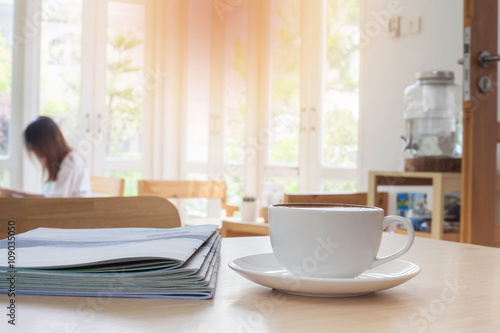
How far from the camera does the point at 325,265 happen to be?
0.52 m

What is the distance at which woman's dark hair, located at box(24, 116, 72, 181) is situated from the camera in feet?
10.5

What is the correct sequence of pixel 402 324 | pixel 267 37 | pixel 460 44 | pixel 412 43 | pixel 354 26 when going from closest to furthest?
pixel 402 324 < pixel 460 44 < pixel 412 43 < pixel 354 26 < pixel 267 37

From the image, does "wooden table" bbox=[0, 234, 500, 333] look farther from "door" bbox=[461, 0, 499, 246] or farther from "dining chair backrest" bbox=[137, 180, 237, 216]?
Result: "dining chair backrest" bbox=[137, 180, 237, 216]

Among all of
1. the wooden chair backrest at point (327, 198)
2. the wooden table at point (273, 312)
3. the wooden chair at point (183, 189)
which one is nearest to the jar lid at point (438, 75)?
the wooden chair backrest at point (327, 198)

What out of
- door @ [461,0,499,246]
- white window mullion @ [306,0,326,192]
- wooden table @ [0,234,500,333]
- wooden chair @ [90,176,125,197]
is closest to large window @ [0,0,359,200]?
white window mullion @ [306,0,326,192]

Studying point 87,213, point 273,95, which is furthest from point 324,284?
point 273,95

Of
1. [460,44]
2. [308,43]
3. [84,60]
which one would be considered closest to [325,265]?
[460,44]

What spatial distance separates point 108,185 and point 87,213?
2.47 metres

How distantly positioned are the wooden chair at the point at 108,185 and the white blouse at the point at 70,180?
0.15 meters

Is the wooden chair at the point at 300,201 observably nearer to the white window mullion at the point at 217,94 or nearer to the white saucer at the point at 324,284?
the white saucer at the point at 324,284

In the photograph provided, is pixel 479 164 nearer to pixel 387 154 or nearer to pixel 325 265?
pixel 387 154

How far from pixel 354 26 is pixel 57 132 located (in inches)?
70.8

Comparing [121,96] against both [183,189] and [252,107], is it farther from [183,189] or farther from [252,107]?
[183,189]

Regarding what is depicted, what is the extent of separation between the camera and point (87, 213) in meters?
1.05
